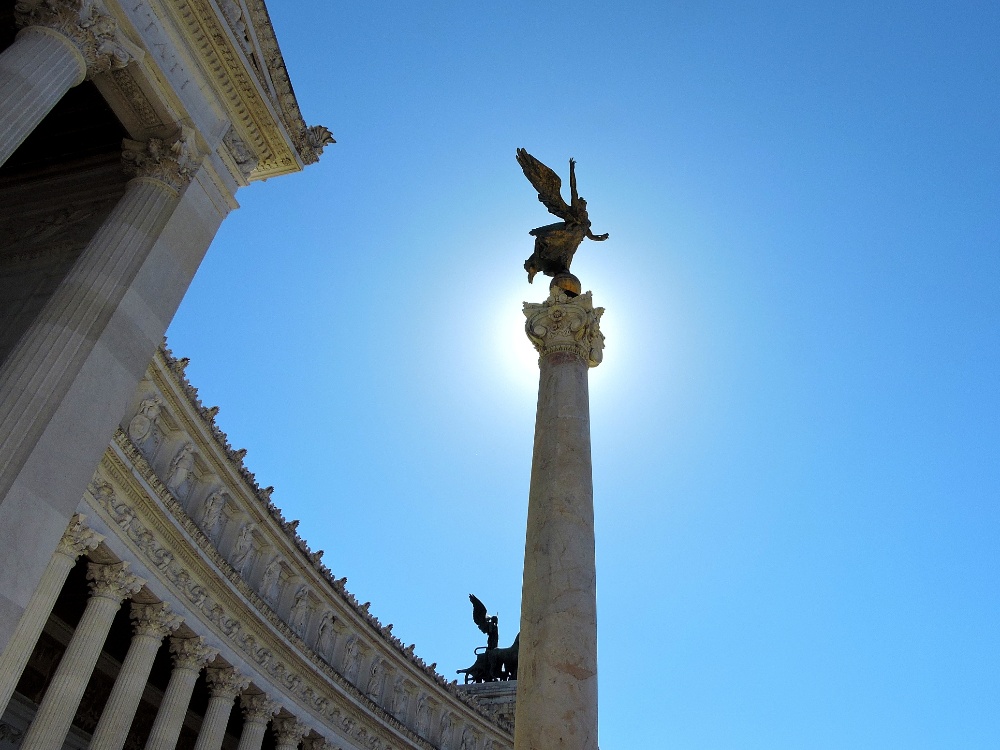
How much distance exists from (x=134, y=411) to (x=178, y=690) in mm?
11142

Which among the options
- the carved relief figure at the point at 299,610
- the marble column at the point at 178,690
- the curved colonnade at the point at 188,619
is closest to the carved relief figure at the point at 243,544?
the curved colonnade at the point at 188,619

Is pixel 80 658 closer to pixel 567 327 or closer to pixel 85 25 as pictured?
pixel 85 25

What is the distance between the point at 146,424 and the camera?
3108 centimetres

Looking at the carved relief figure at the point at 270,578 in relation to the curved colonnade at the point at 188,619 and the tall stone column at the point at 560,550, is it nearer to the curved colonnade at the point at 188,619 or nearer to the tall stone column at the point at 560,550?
the curved colonnade at the point at 188,619

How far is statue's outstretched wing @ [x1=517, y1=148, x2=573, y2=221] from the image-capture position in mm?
19203

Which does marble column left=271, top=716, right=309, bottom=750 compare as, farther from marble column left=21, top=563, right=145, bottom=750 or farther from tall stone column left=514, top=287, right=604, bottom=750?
tall stone column left=514, top=287, right=604, bottom=750

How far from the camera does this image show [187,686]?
32.0 meters

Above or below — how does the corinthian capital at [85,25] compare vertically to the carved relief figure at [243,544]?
below

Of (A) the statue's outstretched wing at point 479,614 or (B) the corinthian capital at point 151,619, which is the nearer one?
(B) the corinthian capital at point 151,619

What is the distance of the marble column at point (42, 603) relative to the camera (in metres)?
22.8

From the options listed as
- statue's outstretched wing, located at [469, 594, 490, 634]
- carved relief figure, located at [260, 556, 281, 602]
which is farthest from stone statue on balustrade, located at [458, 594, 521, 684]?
carved relief figure, located at [260, 556, 281, 602]

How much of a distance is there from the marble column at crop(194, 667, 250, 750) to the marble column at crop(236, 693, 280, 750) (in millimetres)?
1696

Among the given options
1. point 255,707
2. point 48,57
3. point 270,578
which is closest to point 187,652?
point 255,707

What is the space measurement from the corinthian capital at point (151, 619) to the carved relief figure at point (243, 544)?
6.13 meters
